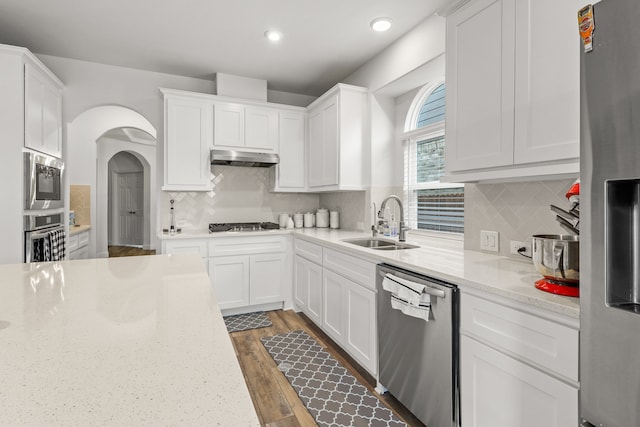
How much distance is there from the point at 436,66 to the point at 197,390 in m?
2.81

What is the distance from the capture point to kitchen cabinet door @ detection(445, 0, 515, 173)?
64.0 inches

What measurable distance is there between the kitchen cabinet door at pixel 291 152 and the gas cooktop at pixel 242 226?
0.46 m

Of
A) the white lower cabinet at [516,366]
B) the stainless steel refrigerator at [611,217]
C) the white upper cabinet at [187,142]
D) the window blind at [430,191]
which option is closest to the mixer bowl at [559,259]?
the white lower cabinet at [516,366]

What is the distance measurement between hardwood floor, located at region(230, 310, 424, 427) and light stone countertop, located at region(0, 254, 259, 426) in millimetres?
1121

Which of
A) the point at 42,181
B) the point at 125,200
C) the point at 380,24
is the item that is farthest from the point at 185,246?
the point at 125,200

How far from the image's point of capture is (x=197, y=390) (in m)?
0.59

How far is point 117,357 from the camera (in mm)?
707

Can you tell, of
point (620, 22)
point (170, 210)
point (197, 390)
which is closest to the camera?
point (197, 390)

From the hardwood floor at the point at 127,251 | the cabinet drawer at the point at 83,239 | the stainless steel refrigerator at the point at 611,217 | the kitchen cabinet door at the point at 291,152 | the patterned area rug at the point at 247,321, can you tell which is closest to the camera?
the stainless steel refrigerator at the point at 611,217

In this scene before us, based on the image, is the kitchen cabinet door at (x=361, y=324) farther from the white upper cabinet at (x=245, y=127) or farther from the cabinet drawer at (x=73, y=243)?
the cabinet drawer at (x=73, y=243)

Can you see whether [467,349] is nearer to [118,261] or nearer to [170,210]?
[118,261]

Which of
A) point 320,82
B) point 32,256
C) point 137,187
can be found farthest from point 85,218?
point 320,82

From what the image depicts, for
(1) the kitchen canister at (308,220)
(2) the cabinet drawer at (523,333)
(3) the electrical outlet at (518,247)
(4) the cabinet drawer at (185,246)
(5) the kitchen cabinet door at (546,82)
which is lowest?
(2) the cabinet drawer at (523,333)

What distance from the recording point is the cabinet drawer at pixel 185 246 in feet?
10.8
